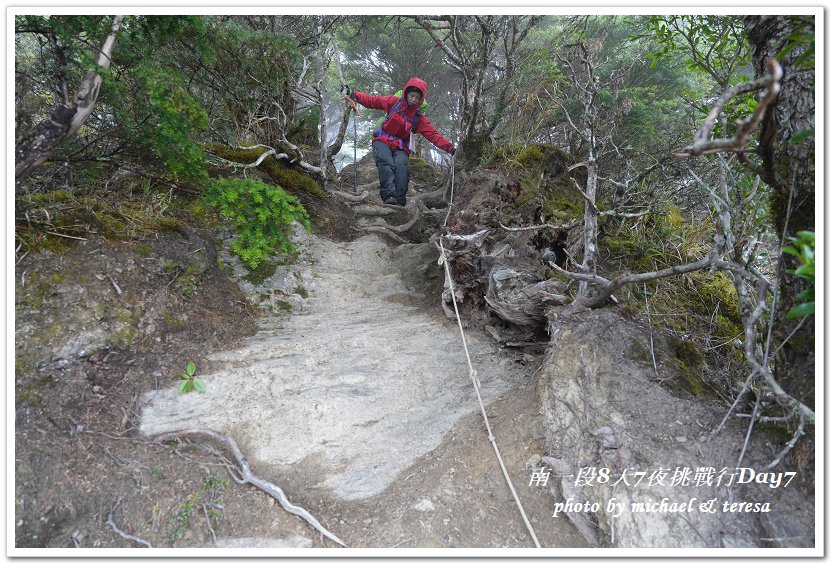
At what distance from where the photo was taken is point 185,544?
8.80 feet

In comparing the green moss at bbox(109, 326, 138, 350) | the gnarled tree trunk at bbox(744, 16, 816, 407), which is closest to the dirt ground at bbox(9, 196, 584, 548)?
the green moss at bbox(109, 326, 138, 350)

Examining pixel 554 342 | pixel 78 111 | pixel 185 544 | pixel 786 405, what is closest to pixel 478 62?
pixel 554 342

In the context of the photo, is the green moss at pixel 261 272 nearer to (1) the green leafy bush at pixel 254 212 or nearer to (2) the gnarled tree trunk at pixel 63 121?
(1) the green leafy bush at pixel 254 212

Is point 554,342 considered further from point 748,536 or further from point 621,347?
point 748,536

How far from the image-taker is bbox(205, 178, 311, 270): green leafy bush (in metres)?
4.40

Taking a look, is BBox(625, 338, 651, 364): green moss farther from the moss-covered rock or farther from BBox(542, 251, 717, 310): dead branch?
the moss-covered rock

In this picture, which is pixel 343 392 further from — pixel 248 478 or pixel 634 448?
pixel 634 448

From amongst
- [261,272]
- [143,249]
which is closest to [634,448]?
[261,272]

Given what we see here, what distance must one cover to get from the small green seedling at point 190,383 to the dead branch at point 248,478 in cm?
40

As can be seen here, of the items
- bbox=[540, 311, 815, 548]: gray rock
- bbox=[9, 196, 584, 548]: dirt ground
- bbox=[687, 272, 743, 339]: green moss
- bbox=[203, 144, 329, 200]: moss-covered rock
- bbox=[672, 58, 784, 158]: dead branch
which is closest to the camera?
bbox=[672, 58, 784, 158]: dead branch

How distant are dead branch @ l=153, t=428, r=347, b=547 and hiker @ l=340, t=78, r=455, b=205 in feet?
16.2

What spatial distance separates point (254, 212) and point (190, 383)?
1965 millimetres

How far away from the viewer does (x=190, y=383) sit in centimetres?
359

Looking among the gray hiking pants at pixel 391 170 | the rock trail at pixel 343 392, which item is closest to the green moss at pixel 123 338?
the rock trail at pixel 343 392
